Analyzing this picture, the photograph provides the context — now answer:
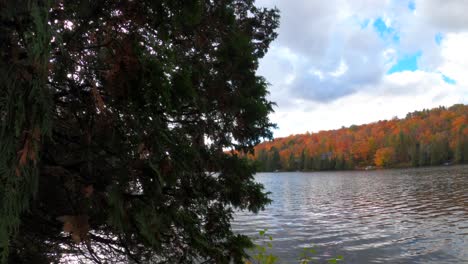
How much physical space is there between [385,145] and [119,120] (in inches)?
5482

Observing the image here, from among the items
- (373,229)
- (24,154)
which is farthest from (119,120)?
(373,229)

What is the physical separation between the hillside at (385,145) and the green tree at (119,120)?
8923 cm

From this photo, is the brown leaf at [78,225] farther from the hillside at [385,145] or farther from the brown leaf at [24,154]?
the hillside at [385,145]

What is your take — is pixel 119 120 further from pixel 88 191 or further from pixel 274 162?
pixel 274 162

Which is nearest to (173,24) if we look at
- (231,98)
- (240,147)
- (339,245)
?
(231,98)

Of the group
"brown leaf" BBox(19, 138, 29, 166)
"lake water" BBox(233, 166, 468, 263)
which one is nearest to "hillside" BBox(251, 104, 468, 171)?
"lake water" BBox(233, 166, 468, 263)

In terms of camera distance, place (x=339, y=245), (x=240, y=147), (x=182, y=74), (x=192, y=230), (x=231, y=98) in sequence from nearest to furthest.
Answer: (x=182, y=74) → (x=192, y=230) → (x=231, y=98) → (x=240, y=147) → (x=339, y=245)

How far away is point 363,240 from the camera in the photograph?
16.8 metres

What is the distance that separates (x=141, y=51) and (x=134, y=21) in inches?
13.4

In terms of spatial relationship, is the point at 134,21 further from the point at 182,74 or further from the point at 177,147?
the point at 177,147

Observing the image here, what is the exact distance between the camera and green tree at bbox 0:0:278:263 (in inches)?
79.9

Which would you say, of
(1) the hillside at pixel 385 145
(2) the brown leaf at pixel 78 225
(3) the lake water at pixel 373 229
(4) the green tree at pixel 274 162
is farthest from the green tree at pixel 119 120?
(4) the green tree at pixel 274 162

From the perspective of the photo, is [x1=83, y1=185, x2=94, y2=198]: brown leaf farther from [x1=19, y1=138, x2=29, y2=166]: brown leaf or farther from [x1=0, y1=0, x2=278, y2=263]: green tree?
[x1=19, y1=138, x2=29, y2=166]: brown leaf

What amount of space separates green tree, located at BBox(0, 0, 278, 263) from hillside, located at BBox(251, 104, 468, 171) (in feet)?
293
